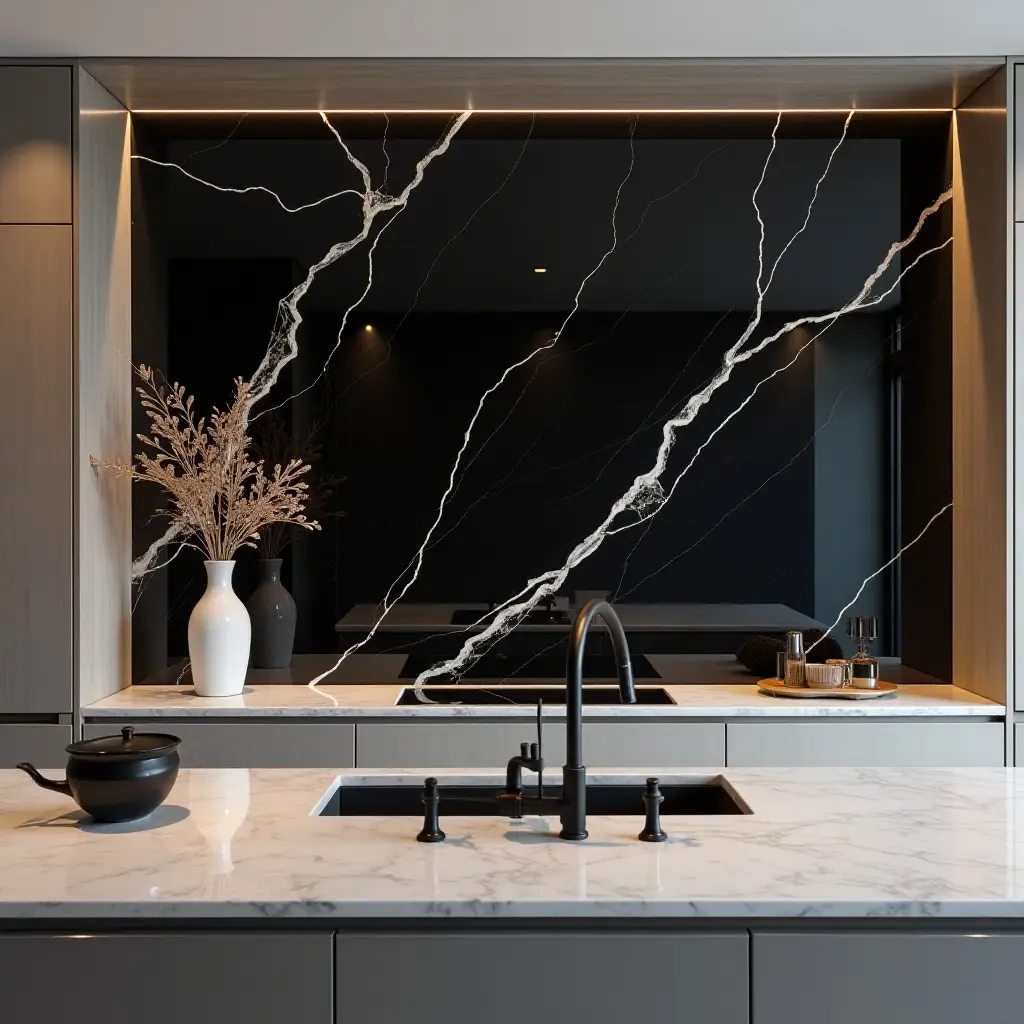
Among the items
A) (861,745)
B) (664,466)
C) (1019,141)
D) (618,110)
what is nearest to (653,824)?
(861,745)

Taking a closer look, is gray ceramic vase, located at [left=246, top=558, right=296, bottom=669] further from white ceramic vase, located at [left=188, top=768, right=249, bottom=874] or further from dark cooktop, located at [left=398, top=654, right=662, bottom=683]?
white ceramic vase, located at [left=188, top=768, right=249, bottom=874]

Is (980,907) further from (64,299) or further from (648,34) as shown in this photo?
(64,299)

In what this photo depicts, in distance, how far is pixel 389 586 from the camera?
3.49 metres

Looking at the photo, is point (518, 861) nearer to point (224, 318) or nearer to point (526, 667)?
point (526, 667)

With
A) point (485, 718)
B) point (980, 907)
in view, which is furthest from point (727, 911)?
point (485, 718)

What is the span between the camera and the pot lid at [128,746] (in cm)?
160

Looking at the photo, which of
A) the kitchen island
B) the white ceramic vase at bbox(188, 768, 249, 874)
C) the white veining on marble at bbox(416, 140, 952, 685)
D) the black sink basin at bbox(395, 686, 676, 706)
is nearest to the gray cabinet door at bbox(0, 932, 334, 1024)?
the kitchen island

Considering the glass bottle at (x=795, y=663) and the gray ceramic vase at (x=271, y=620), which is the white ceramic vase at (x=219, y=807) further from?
the glass bottle at (x=795, y=663)

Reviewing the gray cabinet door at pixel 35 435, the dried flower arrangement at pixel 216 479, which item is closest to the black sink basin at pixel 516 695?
the dried flower arrangement at pixel 216 479

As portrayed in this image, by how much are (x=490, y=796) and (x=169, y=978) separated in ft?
2.33

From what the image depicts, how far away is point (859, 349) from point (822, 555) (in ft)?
2.24

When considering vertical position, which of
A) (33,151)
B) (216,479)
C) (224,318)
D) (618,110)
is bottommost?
(216,479)

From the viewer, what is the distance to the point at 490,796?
192 centimetres

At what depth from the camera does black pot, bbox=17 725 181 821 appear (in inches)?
62.4
